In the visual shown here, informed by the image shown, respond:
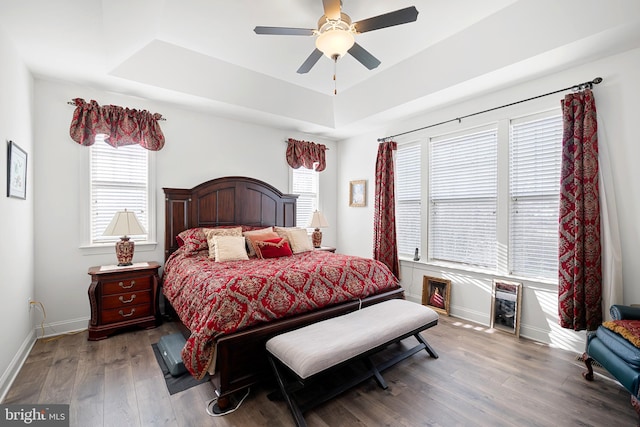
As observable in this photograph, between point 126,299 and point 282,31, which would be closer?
point 282,31

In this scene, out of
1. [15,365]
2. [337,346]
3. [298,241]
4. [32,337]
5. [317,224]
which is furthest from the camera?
[317,224]

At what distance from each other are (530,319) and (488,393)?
1.37 m

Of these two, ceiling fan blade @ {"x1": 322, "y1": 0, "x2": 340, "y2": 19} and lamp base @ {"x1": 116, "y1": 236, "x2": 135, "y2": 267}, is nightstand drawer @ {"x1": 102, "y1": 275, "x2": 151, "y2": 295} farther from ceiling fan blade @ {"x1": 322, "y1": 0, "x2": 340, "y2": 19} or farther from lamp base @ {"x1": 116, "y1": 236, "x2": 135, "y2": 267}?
ceiling fan blade @ {"x1": 322, "y1": 0, "x2": 340, "y2": 19}

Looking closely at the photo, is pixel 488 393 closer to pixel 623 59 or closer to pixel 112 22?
pixel 623 59

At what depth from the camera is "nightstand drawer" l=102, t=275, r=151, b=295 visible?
2.99 meters

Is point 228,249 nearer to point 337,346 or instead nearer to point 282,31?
point 337,346

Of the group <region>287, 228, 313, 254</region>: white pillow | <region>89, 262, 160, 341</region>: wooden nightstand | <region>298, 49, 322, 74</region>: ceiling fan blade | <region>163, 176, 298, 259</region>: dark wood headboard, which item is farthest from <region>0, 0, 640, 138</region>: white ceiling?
<region>89, 262, 160, 341</region>: wooden nightstand

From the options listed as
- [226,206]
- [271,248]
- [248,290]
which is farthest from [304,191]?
[248,290]

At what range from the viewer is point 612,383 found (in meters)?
2.22

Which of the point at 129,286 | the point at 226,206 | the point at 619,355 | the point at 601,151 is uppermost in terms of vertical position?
the point at 601,151

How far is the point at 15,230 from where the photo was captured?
240 centimetres

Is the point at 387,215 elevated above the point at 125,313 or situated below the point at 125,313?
above

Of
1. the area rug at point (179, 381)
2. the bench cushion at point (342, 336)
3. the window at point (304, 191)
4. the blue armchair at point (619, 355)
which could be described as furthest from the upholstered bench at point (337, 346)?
the window at point (304, 191)

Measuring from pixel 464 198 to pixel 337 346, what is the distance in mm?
2702
